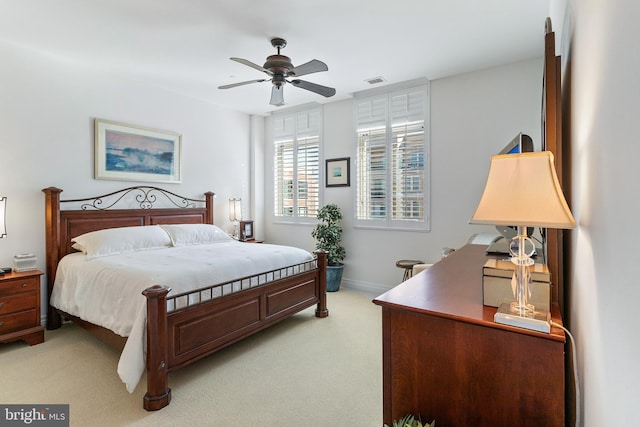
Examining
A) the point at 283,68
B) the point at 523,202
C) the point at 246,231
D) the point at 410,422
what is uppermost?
the point at 283,68

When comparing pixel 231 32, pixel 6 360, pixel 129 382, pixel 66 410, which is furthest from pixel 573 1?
pixel 6 360

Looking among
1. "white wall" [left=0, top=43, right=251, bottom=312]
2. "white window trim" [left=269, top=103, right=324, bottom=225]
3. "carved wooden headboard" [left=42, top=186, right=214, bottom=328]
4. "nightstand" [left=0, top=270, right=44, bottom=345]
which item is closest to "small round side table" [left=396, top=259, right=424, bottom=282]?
"white window trim" [left=269, top=103, right=324, bottom=225]

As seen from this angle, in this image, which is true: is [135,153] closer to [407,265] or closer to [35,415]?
[35,415]

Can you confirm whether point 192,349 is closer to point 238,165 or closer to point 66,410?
point 66,410

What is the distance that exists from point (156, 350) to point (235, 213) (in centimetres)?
345

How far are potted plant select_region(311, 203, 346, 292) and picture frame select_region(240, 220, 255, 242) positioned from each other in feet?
3.81

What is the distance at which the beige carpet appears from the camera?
209 cm

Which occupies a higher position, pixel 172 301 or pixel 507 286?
pixel 507 286

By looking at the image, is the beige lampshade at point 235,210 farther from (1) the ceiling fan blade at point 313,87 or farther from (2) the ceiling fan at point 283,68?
(1) the ceiling fan blade at point 313,87

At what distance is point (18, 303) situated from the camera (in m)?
3.01

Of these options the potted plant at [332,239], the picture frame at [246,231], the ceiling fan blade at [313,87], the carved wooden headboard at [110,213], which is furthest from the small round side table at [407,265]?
the carved wooden headboard at [110,213]

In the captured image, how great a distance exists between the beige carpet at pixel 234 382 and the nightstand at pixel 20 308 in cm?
14

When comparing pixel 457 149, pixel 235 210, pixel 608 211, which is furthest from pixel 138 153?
pixel 608 211

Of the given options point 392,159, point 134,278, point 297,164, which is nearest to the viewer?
point 134,278
